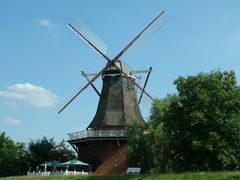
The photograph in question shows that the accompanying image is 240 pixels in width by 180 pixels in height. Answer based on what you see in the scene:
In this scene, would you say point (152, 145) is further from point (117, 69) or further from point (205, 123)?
point (117, 69)

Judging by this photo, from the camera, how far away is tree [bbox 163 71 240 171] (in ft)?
89.5

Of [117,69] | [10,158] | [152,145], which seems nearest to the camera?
[152,145]

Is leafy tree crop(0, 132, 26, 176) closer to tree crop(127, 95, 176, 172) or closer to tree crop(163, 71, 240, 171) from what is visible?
tree crop(127, 95, 176, 172)

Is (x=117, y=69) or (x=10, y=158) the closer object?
(x=117, y=69)

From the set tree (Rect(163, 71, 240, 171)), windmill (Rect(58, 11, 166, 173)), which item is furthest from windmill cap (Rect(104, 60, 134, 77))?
tree (Rect(163, 71, 240, 171))

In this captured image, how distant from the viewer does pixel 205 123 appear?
2755 centimetres

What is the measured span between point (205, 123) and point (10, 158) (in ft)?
89.2

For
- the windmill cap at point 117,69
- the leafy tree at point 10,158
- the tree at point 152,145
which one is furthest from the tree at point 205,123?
the leafy tree at point 10,158

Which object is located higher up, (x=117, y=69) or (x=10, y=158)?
(x=117, y=69)

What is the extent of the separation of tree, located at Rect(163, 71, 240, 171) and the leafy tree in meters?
21.8

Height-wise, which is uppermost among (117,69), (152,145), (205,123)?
(117,69)

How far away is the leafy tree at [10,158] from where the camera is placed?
46.0 meters

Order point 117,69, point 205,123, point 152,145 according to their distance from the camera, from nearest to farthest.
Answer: point 205,123 → point 152,145 → point 117,69

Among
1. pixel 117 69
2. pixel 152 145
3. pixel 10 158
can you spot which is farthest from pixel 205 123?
pixel 10 158
